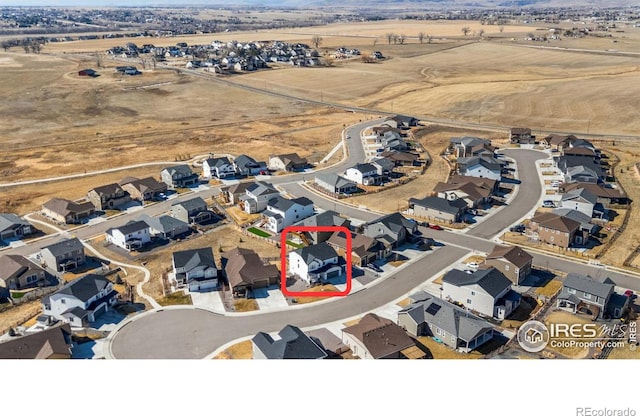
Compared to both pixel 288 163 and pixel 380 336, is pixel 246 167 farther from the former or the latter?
pixel 380 336

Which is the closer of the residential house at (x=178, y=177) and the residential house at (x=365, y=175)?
the residential house at (x=178, y=177)

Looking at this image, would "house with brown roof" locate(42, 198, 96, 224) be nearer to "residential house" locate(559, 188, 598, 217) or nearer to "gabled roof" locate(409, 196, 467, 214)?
"gabled roof" locate(409, 196, 467, 214)

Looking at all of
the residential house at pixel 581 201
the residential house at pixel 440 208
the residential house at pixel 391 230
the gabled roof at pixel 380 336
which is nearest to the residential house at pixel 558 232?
the residential house at pixel 581 201

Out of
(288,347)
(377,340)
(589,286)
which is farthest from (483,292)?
(288,347)

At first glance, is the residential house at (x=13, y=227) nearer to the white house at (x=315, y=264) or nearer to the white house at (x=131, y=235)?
the white house at (x=131, y=235)

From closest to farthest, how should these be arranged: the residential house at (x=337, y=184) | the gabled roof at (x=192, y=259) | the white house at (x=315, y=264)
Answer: the gabled roof at (x=192, y=259)
the white house at (x=315, y=264)
the residential house at (x=337, y=184)

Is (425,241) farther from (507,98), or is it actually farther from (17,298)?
(507,98)
